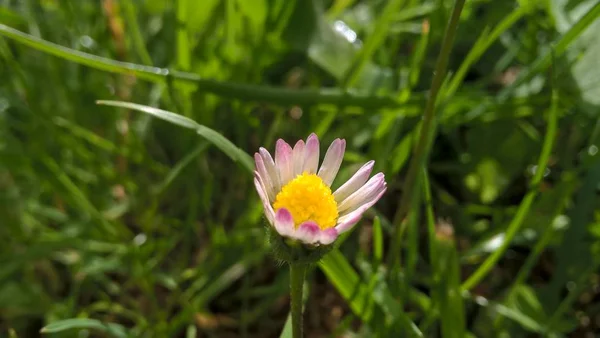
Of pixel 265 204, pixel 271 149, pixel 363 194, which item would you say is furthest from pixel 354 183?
pixel 271 149

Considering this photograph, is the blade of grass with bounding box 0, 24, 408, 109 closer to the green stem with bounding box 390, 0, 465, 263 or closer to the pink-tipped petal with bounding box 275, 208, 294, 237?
the green stem with bounding box 390, 0, 465, 263

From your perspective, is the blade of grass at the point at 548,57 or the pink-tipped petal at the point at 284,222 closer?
the pink-tipped petal at the point at 284,222

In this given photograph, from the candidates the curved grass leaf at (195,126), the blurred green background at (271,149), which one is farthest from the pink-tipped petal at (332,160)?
the blurred green background at (271,149)

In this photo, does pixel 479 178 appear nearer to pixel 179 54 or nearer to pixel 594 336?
pixel 594 336

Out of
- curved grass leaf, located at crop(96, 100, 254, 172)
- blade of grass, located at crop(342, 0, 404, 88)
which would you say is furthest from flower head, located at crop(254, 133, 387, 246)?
blade of grass, located at crop(342, 0, 404, 88)

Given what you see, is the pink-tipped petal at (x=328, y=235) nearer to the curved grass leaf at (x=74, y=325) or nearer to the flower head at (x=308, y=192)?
the flower head at (x=308, y=192)

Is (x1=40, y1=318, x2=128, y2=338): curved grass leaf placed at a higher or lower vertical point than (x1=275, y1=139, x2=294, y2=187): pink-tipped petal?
higher

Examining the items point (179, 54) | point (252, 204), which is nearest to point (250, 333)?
point (252, 204)

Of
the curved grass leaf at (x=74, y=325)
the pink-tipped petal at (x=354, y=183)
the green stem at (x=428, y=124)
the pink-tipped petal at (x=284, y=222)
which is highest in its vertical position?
the curved grass leaf at (x=74, y=325)
